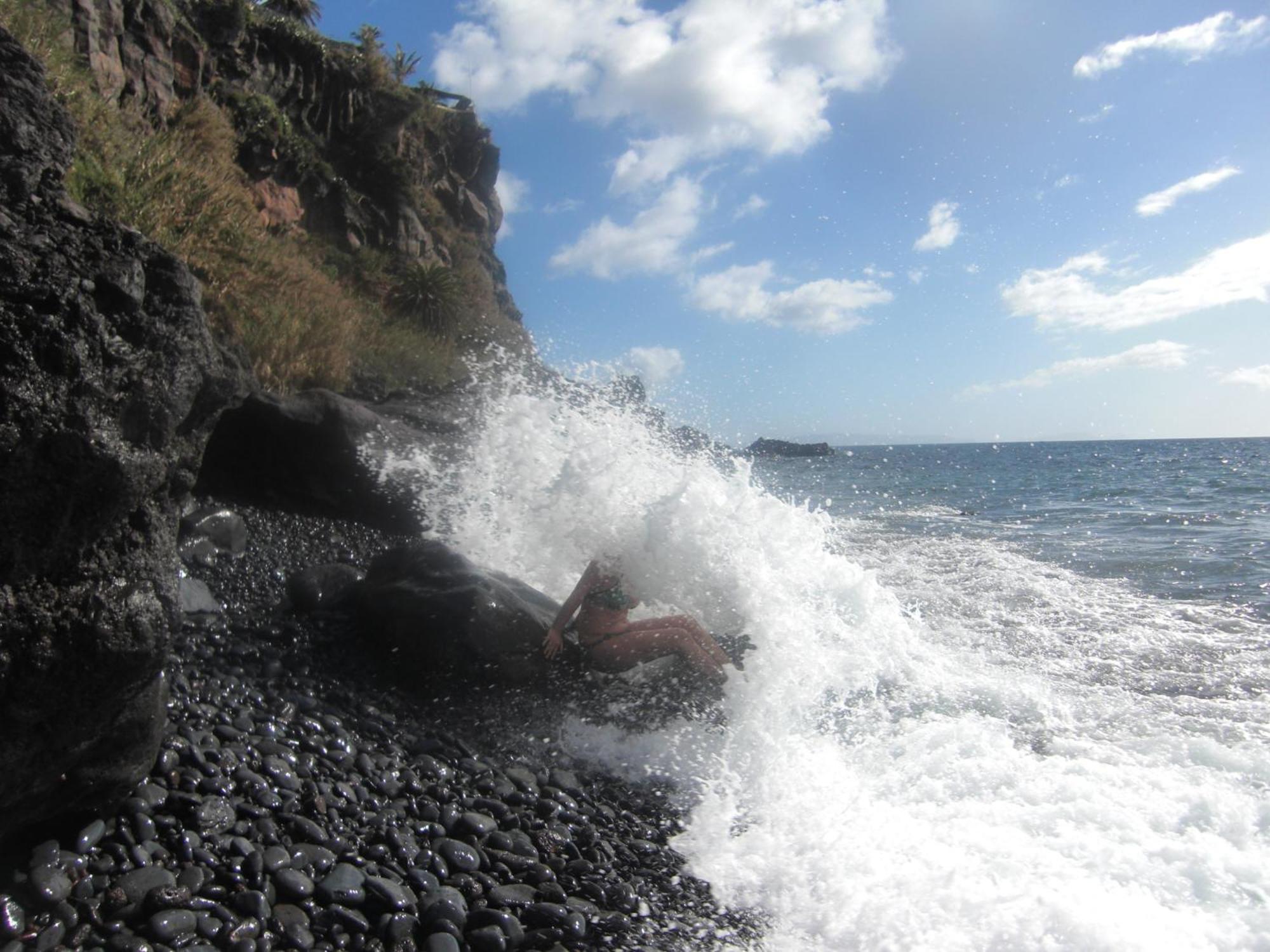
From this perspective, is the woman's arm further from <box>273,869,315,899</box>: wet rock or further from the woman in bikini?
<box>273,869,315,899</box>: wet rock

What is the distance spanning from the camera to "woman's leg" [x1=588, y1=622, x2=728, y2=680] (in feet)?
20.7

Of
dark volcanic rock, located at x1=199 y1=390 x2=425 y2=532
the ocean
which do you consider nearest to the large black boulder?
the ocean

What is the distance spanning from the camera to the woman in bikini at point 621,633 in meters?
6.31

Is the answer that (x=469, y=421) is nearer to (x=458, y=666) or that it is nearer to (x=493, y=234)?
(x=458, y=666)

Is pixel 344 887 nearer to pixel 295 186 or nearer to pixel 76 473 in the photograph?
pixel 76 473

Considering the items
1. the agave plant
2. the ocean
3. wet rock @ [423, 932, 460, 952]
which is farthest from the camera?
the agave plant

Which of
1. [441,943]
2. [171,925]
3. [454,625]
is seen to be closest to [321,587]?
[454,625]

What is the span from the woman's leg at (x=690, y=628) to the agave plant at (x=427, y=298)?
438 inches

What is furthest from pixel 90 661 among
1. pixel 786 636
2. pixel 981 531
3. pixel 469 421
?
pixel 981 531

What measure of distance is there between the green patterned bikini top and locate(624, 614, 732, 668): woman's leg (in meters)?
0.17

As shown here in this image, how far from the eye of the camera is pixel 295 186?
15633 mm

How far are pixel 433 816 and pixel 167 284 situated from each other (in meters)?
3.01

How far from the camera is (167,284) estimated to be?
3.79 m

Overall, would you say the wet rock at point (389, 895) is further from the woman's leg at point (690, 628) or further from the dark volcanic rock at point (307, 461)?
the dark volcanic rock at point (307, 461)
